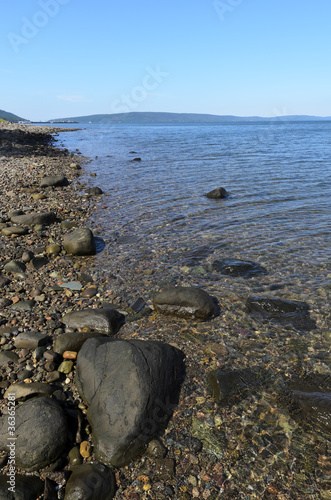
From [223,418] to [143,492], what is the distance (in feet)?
4.88

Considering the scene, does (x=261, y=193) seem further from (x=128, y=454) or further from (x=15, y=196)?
(x=128, y=454)

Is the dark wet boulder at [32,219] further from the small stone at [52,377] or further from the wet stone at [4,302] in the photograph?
the small stone at [52,377]

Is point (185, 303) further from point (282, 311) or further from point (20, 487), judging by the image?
point (20, 487)

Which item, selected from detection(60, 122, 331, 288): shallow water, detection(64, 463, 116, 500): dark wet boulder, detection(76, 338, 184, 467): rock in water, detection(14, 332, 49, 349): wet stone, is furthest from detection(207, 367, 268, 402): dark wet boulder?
detection(60, 122, 331, 288): shallow water

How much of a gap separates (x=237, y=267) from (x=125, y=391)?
18.2 ft

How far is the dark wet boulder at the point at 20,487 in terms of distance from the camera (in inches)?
134

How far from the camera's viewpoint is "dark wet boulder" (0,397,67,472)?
3.82 meters

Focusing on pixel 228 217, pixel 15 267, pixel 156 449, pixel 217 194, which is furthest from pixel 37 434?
pixel 217 194

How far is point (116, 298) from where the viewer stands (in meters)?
7.71

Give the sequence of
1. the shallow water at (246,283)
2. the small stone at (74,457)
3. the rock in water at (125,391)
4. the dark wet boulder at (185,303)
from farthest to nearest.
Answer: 1. the dark wet boulder at (185,303)
2. the shallow water at (246,283)
3. the rock in water at (125,391)
4. the small stone at (74,457)

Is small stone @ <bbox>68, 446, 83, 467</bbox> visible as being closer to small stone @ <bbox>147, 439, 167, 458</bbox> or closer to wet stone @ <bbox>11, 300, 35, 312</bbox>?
small stone @ <bbox>147, 439, 167, 458</bbox>

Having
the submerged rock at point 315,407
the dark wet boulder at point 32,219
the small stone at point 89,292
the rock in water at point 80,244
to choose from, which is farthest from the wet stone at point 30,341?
the dark wet boulder at point 32,219

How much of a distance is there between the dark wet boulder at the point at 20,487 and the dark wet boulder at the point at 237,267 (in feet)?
21.0

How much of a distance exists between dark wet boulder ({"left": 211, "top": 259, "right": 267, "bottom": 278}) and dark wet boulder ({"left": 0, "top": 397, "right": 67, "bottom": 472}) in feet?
19.1
